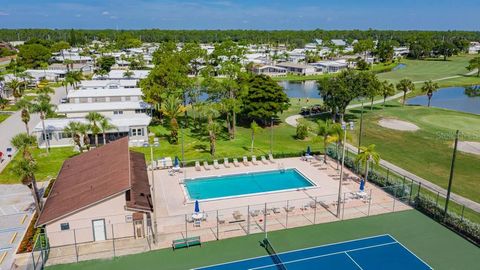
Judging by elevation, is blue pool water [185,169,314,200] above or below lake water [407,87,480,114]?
below

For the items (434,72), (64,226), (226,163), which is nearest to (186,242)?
(64,226)

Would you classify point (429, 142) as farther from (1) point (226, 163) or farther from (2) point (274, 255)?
(2) point (274, 255)

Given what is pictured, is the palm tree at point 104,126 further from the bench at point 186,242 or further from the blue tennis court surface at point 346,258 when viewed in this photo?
the blue tennis court surface at point 346,258

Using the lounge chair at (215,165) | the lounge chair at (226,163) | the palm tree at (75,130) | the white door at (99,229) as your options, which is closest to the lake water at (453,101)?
the lounge chair at (226,163)

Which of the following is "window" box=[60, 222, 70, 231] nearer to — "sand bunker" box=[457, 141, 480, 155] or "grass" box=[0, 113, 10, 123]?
"sand bunker" box=[457, 141, 480, 155]

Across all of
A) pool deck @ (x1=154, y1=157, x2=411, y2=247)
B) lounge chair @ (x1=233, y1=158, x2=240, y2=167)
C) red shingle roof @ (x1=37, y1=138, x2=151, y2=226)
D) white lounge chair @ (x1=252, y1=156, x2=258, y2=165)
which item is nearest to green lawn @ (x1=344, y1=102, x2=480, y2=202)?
pool deck @ (x1=154, y1=157, x2=411, y2=247)

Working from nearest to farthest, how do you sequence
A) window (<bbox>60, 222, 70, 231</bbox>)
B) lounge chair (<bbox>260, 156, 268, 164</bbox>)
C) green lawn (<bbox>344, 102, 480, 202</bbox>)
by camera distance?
window (<bbox>60, 222, 70, 231</bbox>), green lawn (<bbox>344, 102, 480, 202</bbox>), lounge chair (<bbox>260, 156, 268, 164</bbox>)

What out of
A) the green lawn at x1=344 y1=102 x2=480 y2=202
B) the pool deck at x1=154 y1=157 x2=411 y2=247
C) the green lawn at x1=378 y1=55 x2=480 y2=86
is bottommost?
the pool deck at x1=154 y1=157 x2=411 y2=247
